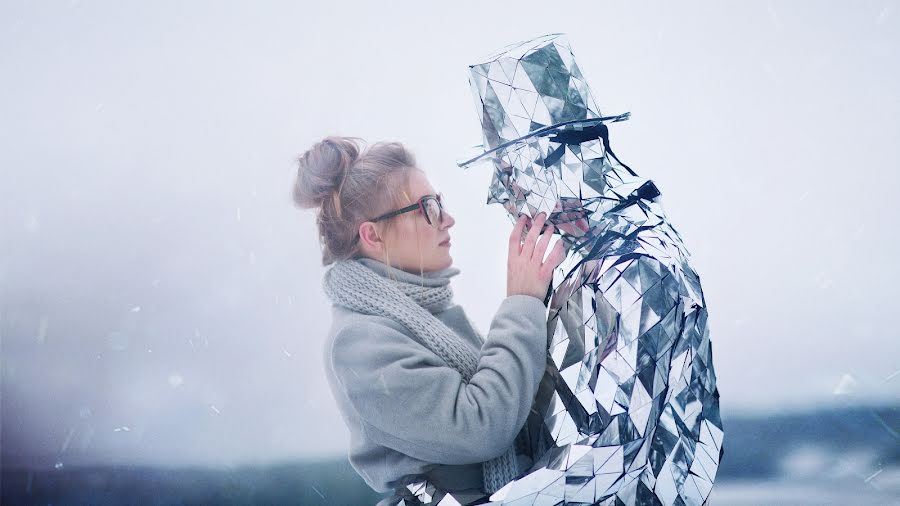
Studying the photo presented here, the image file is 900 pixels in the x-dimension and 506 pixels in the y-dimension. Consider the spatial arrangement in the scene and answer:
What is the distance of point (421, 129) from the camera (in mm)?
2359

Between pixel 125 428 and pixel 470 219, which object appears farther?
pixel 125 428

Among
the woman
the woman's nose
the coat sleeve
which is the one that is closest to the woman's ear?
the woman

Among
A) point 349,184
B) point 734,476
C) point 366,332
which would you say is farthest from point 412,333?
point 734,476

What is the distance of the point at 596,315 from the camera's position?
37.5 inches

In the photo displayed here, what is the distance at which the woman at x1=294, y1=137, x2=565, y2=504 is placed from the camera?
3.33 ft

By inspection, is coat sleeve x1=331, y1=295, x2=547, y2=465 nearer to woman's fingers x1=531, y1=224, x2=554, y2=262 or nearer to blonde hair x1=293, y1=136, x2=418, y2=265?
woman's fingers x1=531, y1=224, x2=554, y2=262

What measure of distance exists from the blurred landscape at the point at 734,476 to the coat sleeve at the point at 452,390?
Answer: 1401 millimetres

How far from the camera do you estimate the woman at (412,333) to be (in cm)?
102

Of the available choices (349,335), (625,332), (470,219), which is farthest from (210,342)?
(625,332)

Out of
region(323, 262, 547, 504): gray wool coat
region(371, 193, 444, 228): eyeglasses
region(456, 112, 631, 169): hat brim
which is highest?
region(456, 112, 631, 169): hat brim

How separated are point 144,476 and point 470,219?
50.3 inches

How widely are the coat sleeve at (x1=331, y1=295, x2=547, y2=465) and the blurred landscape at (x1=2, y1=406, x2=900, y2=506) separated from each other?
1401mm

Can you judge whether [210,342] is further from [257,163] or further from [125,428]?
[257,163]

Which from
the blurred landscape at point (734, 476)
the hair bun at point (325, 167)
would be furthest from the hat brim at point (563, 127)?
the blurred landscape at point (734, 476)
